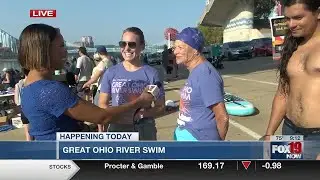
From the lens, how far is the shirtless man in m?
1.84

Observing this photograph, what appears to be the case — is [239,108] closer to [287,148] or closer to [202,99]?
[202,99]

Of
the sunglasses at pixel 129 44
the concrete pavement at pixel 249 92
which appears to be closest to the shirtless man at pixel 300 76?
the sunglasses at pixel 129 44

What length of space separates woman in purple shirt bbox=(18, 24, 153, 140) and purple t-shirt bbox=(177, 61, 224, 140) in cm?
52

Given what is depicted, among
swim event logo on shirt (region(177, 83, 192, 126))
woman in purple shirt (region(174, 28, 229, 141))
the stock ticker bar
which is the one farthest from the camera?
swim event logo on shirt (region(177, 83, 192, 126))

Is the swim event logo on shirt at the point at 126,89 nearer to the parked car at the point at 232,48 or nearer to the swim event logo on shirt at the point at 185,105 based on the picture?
the swim event logo on shirt at the point at 185,105

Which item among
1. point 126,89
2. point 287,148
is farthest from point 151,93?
point 287,148

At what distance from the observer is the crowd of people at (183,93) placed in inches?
68.4

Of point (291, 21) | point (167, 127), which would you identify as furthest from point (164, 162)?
point (167, 127)

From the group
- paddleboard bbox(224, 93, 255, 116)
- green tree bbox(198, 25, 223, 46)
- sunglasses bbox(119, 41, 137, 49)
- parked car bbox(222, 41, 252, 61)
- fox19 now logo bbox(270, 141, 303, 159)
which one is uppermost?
green tree bbox(198, 25, 223, 46)

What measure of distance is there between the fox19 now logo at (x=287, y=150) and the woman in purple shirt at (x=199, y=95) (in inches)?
13.9

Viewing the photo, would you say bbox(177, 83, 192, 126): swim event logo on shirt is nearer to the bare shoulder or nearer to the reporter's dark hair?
the bare shoulder

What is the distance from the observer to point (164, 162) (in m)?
1.69

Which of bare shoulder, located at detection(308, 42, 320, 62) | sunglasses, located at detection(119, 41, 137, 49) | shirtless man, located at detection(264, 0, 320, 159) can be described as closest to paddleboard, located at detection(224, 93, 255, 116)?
sunglasses, located at detection(119, 41, 137, 49)

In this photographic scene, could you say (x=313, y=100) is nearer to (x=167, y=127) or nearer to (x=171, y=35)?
(x=171, y=35)
